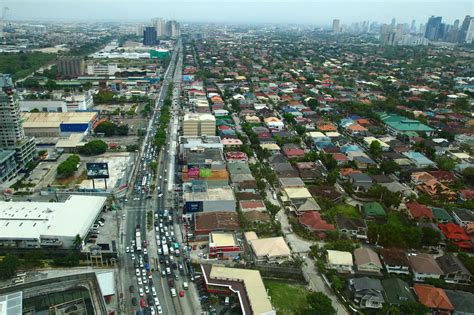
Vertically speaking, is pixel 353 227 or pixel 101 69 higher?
pixel 101 69

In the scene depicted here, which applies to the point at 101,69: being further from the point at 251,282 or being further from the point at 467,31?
the point at 467,31

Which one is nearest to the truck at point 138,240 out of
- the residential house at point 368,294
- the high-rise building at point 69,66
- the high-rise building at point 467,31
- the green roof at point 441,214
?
the residential house at point 368,294

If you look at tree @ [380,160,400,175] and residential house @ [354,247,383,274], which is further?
tree @ [380,160,400,175]

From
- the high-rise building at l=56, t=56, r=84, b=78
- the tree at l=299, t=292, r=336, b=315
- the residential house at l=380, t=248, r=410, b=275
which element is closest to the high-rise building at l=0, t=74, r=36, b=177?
the tree at l=299, t=292, r=336, b=315

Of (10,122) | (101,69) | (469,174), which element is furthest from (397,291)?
(101,69)

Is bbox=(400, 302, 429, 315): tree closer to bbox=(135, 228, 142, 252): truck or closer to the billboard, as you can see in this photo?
bbox=(135, 228, 142, 252): truck
